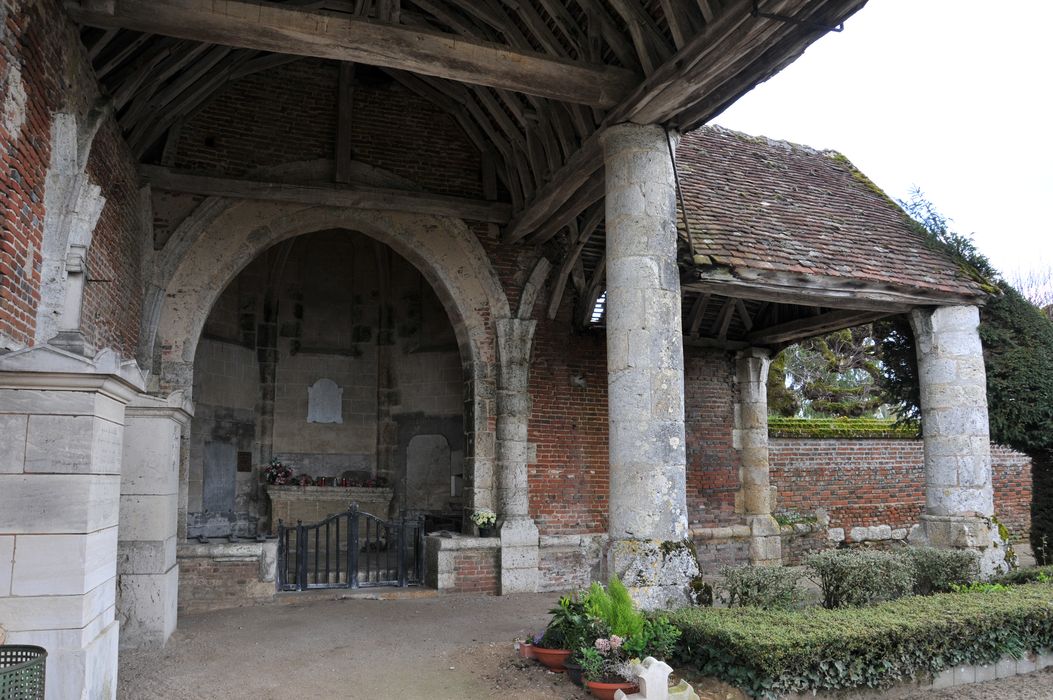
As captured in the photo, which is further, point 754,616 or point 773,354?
point 773,354

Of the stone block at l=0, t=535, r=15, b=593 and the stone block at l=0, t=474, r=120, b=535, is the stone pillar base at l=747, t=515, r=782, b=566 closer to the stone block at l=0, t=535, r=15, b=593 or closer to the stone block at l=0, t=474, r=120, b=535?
the stone block at l=0, t=474, r=120, b=535

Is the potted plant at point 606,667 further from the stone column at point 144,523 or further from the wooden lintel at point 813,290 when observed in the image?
the wooden lintel at point 813,290

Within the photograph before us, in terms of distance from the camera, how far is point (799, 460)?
12273 millimetres

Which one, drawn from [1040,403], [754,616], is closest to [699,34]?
[754,616]

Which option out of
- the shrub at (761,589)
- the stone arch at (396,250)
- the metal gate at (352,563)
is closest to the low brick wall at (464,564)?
the metal gate at (352,563)

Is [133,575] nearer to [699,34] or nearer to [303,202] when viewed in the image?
[303,202]

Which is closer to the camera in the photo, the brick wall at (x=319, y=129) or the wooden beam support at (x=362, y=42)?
the wooden beam support at (x=362, y=42)

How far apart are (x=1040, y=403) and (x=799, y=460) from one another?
12.1 feet

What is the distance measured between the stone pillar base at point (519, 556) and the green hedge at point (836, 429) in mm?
4763

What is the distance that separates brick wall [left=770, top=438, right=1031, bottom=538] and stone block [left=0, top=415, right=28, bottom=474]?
1044 cm

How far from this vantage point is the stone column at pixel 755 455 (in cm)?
1128

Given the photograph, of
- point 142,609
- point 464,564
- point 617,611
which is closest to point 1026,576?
point 617,611

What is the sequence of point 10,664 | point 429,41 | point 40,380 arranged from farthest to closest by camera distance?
point 429,41 → point 40,380 → point 10,664

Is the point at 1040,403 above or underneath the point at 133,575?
above
